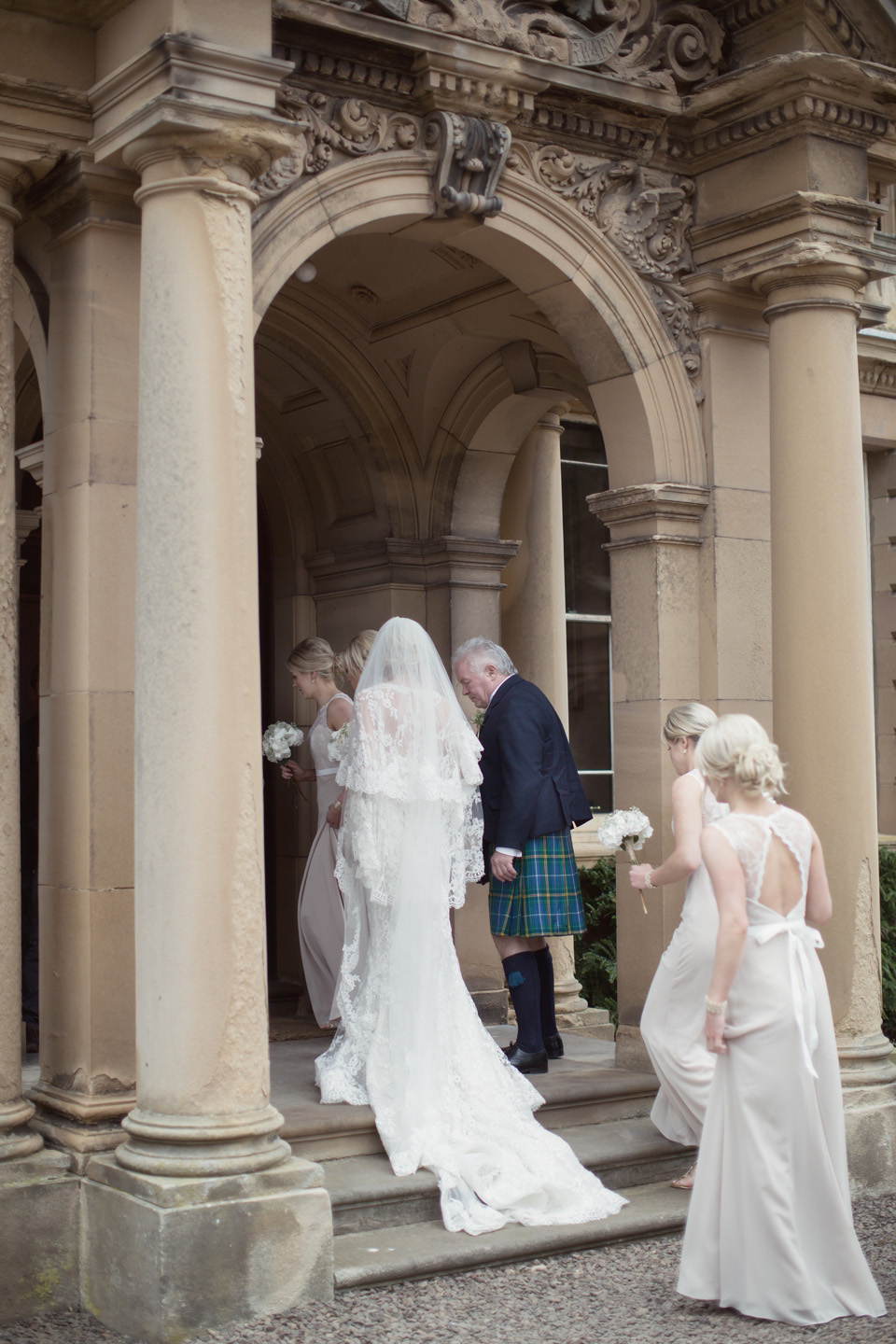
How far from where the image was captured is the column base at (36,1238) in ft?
16.5

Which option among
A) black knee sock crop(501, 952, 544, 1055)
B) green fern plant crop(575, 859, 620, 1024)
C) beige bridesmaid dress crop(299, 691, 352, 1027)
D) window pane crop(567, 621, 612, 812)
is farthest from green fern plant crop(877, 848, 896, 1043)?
beige bridesmaid dress crop(299, 691, 352, 1027)

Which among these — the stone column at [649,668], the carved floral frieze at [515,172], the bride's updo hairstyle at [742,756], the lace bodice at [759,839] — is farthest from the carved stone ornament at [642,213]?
the lace bodice at [759,839]

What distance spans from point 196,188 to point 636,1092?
396 centimetres

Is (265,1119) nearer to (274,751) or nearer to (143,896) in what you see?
(143,896)

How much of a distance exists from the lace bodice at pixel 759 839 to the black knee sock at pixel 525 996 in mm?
1943

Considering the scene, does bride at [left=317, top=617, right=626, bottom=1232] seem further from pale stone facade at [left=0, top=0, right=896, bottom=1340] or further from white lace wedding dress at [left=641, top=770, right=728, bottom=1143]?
pale stone facade at [left=0, top=0, right=896, bottom=1340]

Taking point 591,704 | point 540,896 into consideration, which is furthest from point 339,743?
point 591,704

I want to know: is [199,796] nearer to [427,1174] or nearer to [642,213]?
[427,1174]

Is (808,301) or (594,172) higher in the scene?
(594,172)

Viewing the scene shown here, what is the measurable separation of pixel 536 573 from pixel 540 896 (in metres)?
3.37

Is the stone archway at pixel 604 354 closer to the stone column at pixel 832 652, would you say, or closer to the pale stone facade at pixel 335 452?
the pale stone facade at pixel 335 452

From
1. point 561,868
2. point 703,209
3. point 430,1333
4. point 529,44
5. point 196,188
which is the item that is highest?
point 529,44

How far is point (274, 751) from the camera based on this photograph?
782 cm

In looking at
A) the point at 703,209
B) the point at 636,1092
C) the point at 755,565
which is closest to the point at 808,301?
the point at 703,209
